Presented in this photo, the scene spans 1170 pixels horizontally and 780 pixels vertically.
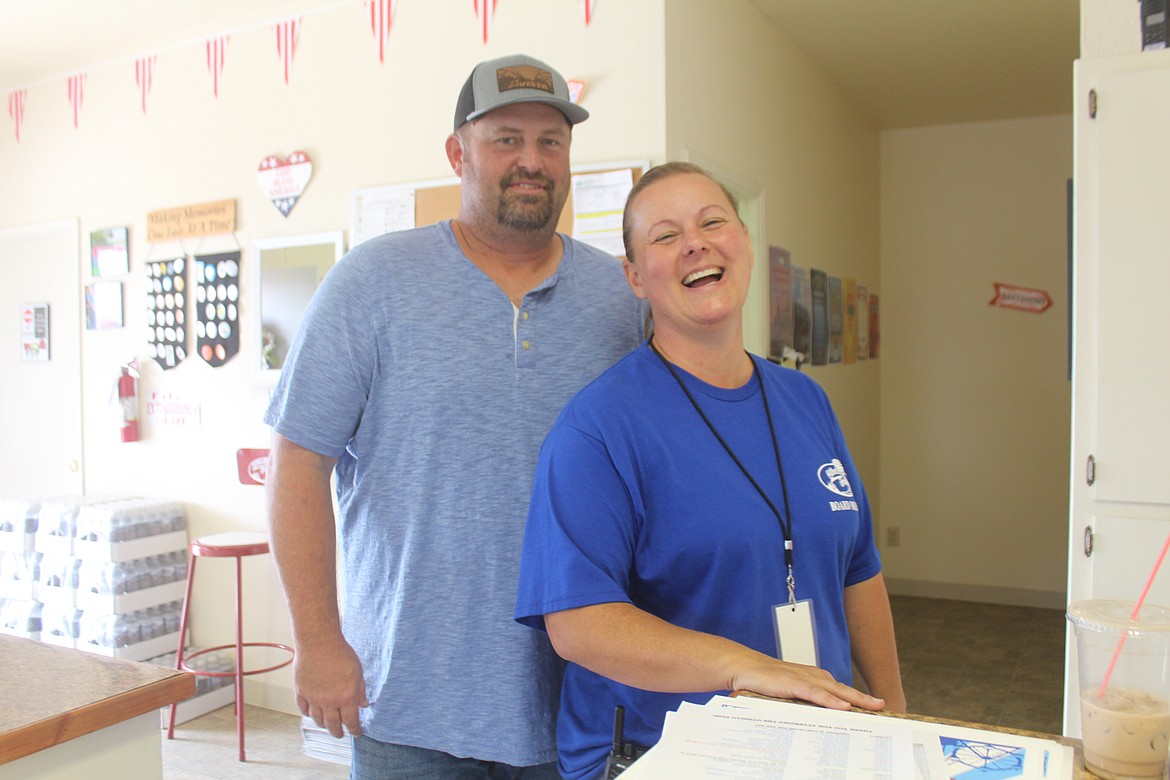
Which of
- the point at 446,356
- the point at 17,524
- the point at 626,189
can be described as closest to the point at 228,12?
the point at 626,189

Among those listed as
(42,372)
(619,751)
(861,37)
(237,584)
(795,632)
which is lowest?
(237,584)

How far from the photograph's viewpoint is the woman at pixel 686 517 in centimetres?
110

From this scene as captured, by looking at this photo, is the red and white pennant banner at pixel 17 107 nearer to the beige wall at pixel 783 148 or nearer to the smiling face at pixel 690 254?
the beige wall at pixel 783 148

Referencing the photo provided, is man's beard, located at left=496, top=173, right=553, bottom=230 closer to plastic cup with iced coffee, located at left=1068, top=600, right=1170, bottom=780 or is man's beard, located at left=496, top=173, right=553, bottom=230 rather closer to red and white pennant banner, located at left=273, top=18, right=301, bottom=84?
plastic cup with iced coffee, located at left=1068, top=600, right=1170, bottom=780

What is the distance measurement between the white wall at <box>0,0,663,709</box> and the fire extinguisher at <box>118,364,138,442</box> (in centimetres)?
6

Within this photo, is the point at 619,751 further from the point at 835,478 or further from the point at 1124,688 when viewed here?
the point at 1124,688

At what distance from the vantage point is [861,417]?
5.20 meters

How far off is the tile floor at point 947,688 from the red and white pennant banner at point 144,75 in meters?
2.66

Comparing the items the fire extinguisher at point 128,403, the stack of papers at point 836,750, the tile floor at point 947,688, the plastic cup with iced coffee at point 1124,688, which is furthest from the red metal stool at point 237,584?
the plastic cup with iced coffee at point 1124,688

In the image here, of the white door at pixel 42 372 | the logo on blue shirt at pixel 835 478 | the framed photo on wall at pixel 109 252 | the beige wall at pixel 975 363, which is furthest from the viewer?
→ the beige wall at pixel 975 363

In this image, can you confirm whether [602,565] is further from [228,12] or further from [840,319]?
[840,319]

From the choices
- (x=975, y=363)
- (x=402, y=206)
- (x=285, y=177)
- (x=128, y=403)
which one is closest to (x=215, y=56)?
(x=285, y=177)

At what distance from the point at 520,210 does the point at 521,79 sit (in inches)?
7.7

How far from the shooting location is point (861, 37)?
13.4ft
